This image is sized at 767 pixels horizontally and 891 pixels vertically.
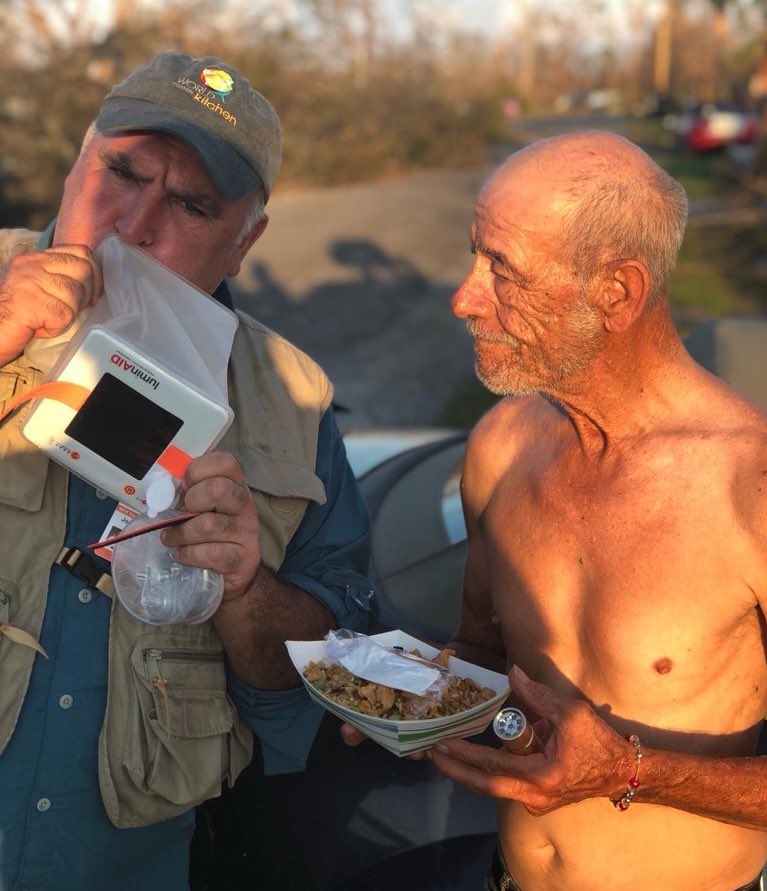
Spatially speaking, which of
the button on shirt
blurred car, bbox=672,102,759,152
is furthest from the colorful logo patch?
blurred car, bbox=672,102,759,152

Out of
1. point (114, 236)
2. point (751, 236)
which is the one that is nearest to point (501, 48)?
point (751, 236)

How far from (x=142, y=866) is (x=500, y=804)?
2.50 feet

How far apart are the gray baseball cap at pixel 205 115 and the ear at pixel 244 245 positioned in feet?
0.42

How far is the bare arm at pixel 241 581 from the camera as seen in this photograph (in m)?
1.92

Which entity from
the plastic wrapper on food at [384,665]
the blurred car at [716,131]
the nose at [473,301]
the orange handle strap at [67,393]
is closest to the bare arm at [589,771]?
the plastic wrapper on food at [384,665]

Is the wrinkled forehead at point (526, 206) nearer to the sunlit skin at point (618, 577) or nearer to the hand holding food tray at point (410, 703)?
the sunlit skin at point (618, 577)

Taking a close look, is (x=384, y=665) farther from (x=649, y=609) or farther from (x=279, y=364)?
(x=279, y=364)

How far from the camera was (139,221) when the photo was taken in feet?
7.96

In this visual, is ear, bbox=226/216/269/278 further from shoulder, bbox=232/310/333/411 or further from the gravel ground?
the gravel ground

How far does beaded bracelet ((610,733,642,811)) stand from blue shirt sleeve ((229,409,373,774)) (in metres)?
0.72

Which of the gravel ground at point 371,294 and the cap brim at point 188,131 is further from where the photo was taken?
the gravel ground at point 371,294

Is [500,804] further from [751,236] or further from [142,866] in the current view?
[751,236]

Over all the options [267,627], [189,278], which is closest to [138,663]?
[267,627]

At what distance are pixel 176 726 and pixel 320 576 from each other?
47cm
